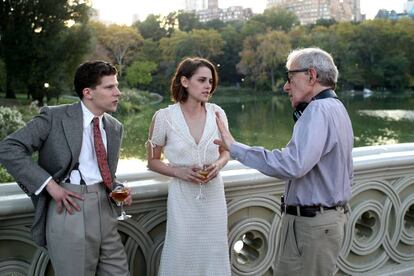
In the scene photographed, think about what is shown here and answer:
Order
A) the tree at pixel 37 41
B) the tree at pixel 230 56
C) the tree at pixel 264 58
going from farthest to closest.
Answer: the tree at pixel 230 56, the tree at pixel 264 58, the tree at pixel 37 41

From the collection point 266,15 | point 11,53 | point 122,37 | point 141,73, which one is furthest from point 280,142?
point 266,15

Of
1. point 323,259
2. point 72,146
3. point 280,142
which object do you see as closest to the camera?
point 72,146

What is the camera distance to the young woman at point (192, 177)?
2.27m

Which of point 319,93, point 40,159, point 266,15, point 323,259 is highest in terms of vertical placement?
point 266,15

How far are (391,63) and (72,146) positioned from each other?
51025 mm

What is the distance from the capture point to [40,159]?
1917 mm

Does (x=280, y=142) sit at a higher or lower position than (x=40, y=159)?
lower

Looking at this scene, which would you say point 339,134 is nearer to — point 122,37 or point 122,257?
point 122,257

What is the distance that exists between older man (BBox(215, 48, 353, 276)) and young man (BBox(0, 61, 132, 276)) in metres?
0.54

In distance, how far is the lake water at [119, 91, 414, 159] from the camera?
22.0 m

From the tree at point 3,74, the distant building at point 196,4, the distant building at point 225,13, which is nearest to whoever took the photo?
the tree at point 3,74

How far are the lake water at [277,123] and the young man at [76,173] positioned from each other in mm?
14615

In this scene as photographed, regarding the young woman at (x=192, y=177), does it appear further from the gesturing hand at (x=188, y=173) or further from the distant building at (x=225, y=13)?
the distant building at (x=225, y=13)

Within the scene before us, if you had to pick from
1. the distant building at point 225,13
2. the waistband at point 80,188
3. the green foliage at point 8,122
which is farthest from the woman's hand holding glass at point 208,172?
the distant building at point 225,13
